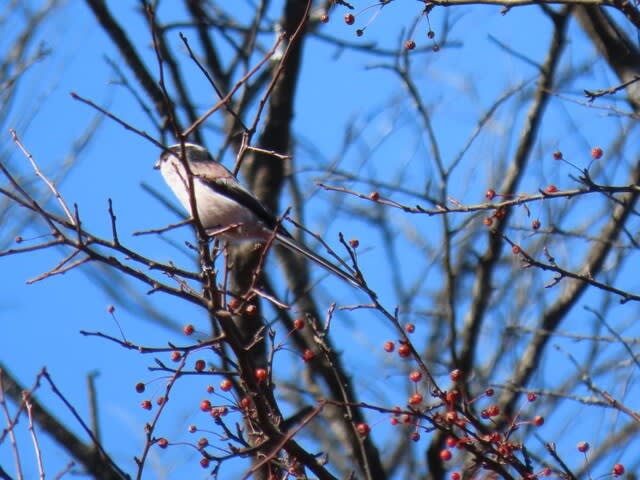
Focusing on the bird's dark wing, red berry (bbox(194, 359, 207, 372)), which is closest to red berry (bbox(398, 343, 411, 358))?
red berry (bbox(194, 359, 207, 372))

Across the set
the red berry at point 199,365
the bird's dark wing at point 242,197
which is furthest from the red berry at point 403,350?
the bird's dark wing at point 242,197

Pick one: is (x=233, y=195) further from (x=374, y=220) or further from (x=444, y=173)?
(x=374, y=220)

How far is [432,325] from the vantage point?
7.40m

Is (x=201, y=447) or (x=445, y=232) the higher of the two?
(x=445, y=232)

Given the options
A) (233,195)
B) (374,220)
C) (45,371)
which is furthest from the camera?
(374,220)

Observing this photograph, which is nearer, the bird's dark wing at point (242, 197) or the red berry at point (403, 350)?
the red berry at point (403, 350)

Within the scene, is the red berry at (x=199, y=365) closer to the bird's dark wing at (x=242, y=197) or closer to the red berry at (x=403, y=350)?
the red berry at (x=403, y=350)

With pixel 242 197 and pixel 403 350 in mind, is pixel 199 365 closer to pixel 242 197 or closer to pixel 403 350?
pixel 403 350

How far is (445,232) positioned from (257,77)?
72.6 inches

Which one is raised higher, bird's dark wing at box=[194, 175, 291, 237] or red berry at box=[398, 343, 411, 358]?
bird's dark wing at box=[194, 175, 291, 237]

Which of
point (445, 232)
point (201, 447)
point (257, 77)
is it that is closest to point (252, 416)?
point (201, 447)

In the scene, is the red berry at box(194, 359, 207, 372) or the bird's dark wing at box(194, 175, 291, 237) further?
the bird's dark wing at box(194, 175, 291, 237)

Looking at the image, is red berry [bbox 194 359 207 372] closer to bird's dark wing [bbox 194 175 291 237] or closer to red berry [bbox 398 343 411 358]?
red berry [bbox 398 343 411 358]

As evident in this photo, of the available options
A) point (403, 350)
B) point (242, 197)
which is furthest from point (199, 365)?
point (242, 197)
